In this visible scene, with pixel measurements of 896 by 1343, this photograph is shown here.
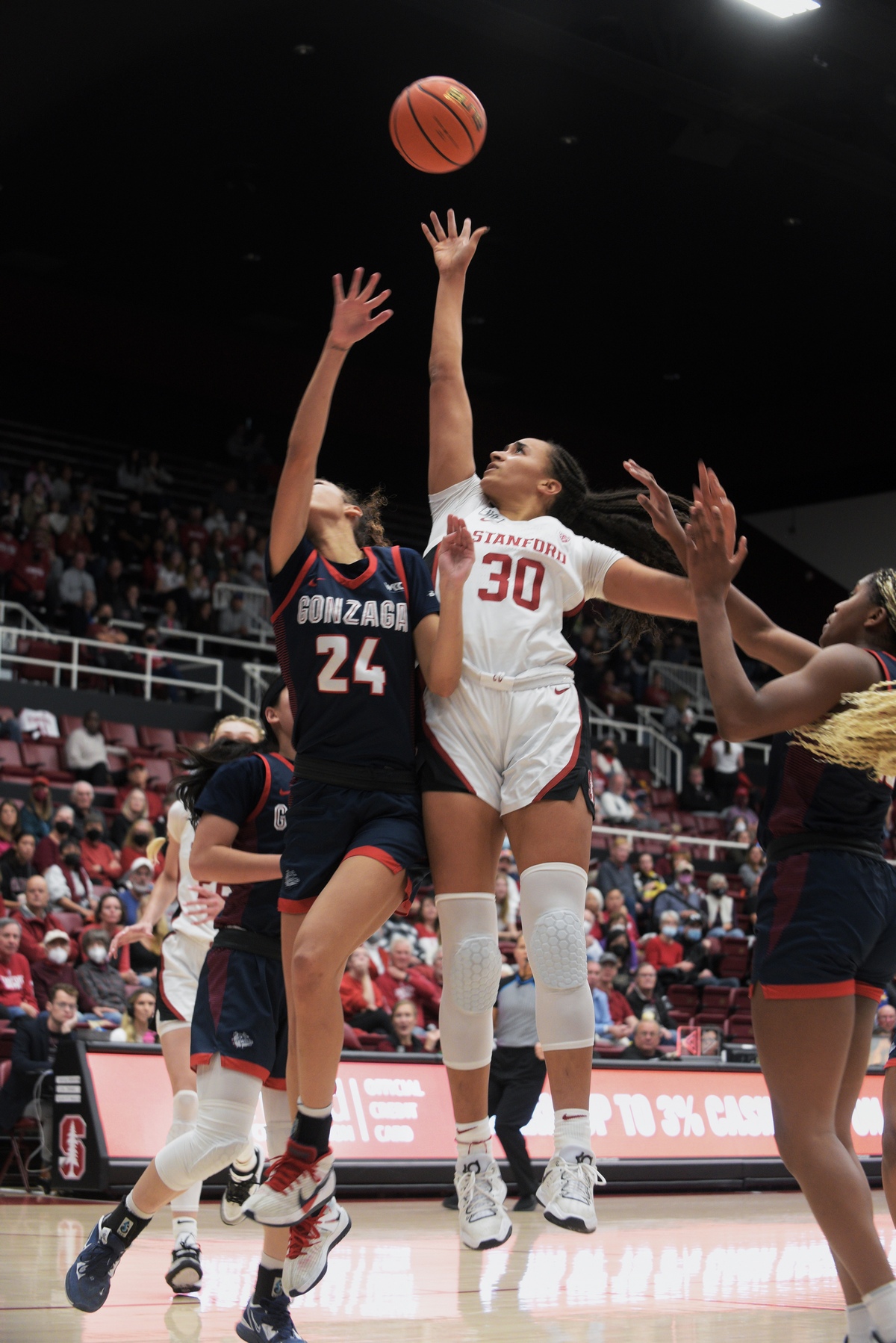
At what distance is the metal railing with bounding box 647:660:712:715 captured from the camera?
2527 cm

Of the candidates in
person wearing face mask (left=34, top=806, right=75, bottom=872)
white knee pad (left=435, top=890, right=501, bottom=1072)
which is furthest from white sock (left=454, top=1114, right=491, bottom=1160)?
person wearing face mask (left=34, top=806, right=75, bottom=872)

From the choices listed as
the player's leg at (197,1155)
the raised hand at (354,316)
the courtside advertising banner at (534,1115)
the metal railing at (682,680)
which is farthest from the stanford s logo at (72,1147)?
the metal railing at (682,680)

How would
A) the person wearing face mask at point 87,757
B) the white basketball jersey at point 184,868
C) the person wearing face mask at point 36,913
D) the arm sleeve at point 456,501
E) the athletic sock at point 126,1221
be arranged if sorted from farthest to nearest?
1. the person wearing face mask at point 87,757
2. the person wearing face mask at point 36,913
3. the white basketball jersey at point 184,868
4. the athletic sock at point 126,1221
5. the arm sleeve at point 456,501

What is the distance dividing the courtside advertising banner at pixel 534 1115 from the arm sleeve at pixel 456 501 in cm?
468

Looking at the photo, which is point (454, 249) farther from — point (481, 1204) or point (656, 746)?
point (656, 746)

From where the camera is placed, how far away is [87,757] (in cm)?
1570

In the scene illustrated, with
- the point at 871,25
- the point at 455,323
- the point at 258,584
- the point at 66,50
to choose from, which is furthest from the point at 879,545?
the point at 455,323

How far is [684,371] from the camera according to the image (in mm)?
24734

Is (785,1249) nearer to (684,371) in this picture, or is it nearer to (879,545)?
(684,371)

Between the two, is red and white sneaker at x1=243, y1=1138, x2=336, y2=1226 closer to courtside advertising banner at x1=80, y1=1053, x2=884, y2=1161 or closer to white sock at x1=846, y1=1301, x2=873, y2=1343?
white sock at x1=846, y1=1301, x2=873, y2=1343

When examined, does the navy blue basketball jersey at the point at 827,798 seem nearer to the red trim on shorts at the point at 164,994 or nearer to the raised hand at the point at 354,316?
the raised hand at the point at 354,316

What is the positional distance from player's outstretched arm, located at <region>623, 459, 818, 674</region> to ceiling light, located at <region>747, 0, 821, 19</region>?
10302mm

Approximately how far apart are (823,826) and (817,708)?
0.37m

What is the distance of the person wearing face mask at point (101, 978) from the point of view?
37.2ft
